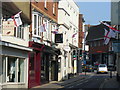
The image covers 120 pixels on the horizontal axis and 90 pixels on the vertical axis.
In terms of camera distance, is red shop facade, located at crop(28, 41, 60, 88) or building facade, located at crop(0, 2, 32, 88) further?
red shop facade, located at crop(28, 41, 60, 88)

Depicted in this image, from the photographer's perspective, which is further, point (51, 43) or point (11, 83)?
point (51, 43)

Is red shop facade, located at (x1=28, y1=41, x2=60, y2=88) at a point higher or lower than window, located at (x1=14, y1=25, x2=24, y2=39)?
lower

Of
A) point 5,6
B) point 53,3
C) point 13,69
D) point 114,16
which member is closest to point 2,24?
point 5,6

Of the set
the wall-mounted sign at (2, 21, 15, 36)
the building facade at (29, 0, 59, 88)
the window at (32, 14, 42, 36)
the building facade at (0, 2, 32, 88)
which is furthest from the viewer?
the window at (32, 14, 42, 36)

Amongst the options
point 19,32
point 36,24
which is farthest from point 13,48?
point 36,24

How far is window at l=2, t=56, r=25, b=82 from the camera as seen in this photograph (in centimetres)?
2050

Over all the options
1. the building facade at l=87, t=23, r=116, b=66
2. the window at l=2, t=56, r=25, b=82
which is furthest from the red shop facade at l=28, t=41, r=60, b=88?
the building facade at l=87, t=23, r=116, b=66

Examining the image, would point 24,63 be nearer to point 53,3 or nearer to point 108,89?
point 108,89

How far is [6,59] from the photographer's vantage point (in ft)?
67.8

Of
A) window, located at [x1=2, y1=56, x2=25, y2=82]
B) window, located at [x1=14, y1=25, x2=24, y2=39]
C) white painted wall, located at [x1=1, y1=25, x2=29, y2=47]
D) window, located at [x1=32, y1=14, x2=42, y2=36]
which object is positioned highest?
window, located at [x1=32, y1=14, x2=42, y2=36]

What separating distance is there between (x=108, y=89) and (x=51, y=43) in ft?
33.4

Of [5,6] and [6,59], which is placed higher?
[5,6]

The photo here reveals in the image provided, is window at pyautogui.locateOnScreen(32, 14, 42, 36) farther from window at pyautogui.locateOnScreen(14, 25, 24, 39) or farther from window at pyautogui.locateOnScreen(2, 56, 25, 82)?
window at pyautogui.locateOnScreen(2, 56, 25, 82)

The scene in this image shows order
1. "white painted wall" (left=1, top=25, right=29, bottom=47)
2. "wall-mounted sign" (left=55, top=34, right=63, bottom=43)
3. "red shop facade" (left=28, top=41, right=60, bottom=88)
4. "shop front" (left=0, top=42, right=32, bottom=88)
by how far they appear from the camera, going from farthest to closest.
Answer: "wall-mounted sign" (left=55, top=34, right=63, bottom=43) → "red shop facade" (left=28, top=41, right=60, bottom=88) → "white painted wall" (left=1, top=25, right=29, bottom=47) → "shop front" (left=0, top=42, right=32, bottom=88)
